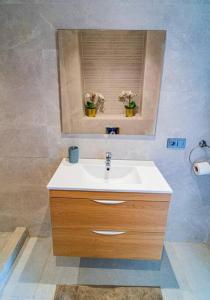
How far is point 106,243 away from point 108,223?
164 mm

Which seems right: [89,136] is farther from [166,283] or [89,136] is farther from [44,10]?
[166,283]

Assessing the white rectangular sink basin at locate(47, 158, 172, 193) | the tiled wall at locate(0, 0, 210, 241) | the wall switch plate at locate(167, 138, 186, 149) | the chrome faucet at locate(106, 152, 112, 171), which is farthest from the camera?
the wall switch plate at locate(167, 138, 186, 149)

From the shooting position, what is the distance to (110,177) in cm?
159

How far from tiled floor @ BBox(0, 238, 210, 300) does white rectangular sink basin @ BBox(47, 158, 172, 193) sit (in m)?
0.77

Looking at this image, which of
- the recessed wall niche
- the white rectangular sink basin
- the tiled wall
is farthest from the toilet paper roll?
the recessed wall niche

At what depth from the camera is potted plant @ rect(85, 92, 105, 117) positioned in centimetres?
155

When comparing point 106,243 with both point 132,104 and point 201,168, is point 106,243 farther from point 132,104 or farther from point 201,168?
point 132,104

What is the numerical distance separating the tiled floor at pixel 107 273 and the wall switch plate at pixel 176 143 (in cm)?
102

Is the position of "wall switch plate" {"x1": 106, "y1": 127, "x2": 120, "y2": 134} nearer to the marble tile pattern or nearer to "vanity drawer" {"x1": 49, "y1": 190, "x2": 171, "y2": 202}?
"vanity drawer" {"x1": 49, "y1": 190, "x2": 171, "y2": 202}

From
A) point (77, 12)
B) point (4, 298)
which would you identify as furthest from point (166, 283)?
point (77, 12)

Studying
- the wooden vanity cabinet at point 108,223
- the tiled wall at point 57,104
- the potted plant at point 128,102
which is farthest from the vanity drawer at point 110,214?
the potted plant at point 128,102

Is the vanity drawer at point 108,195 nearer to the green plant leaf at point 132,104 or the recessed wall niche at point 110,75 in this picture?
the recessed wall niche at point 110,75

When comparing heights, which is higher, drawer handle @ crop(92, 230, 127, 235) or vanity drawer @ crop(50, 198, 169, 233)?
vanity drawer @ crop(50, 198, 169, 233)

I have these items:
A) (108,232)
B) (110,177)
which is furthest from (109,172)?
(108,232)
